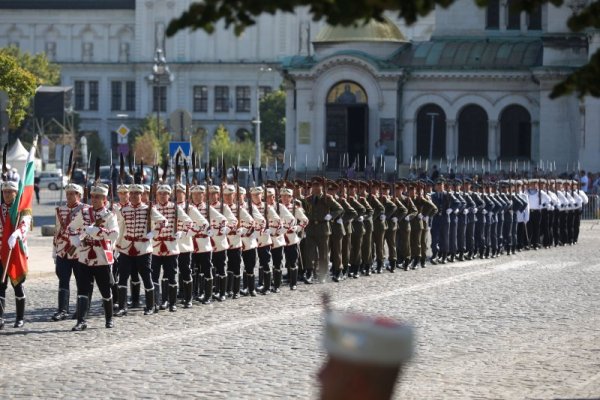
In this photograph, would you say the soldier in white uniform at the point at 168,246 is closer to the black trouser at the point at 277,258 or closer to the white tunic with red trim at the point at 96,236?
the white tunic with red trim at the point at 96,236

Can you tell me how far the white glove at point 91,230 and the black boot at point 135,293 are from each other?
2.39 meters

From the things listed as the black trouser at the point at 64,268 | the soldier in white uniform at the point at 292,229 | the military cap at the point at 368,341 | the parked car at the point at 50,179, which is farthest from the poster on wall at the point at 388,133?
the military cap at the point at 368,341

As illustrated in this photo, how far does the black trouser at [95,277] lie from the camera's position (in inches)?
693

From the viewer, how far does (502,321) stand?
18.8 m

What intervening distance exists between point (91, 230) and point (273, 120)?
306 ft

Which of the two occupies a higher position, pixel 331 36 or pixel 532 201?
pixel 331 36

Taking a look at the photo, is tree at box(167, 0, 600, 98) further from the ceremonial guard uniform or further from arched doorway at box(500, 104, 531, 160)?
arched doorway at box(500, 104, 531, 160)

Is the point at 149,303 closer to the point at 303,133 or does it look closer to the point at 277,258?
the point at 277,258

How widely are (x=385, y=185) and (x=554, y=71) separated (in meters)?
38.0

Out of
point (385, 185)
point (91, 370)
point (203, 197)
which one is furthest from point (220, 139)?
point (91, 370)

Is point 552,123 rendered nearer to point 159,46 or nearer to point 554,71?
point 554,71

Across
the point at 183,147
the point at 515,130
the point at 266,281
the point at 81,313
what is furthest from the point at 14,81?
the point at 515,130

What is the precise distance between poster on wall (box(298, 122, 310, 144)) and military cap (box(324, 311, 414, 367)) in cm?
6443

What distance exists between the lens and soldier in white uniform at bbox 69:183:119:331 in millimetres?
17625
